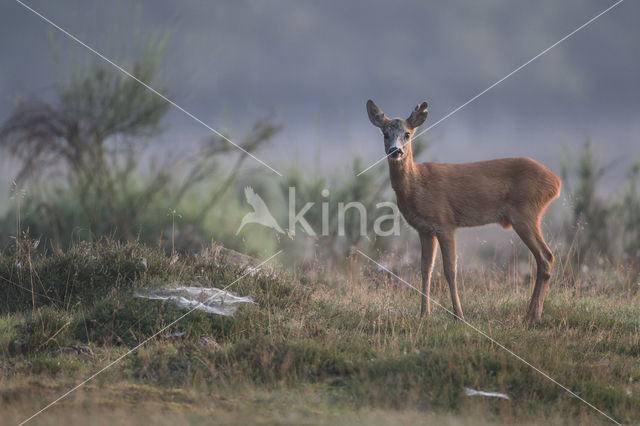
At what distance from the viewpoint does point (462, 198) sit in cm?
942

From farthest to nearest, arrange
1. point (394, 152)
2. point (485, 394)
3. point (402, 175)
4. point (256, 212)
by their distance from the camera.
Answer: point (256, 212) < point (402, 175) < point (394, 152) < point (485, 394)

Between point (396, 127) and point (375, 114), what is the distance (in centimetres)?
52

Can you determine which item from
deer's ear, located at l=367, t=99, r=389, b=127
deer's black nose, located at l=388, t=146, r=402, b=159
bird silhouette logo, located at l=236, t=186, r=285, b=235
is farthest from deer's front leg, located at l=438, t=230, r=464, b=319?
→ bird silhouette logo, located at l=236, t=186, r=285, b=235

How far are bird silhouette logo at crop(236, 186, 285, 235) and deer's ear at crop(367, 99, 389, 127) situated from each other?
19.3 ft

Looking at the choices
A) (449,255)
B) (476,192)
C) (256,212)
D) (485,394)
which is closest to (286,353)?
(485,394)

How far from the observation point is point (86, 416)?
15.5 ft

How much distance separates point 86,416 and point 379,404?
2.17 meters

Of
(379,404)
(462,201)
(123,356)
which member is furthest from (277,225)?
(379,404)

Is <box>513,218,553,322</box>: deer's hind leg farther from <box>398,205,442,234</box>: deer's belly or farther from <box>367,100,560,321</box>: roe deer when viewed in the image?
<box>398,205,442,234</box>: deer's belly

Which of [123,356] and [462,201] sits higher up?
[462,201]

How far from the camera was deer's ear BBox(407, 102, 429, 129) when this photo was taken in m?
9.05

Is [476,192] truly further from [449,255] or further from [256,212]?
[256,212]

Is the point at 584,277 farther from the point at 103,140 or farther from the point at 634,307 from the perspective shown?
the point at 103,140

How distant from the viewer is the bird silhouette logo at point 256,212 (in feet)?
48.9
